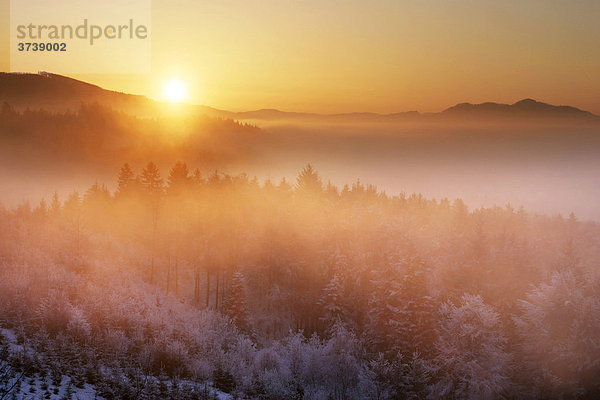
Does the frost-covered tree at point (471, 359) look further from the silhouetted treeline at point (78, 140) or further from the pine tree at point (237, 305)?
the silhouetted treeline at point (78, 140)

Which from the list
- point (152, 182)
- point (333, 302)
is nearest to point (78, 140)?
point (152, 182)

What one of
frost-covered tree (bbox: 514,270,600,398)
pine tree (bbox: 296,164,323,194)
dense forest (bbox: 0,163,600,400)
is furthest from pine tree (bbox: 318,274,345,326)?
pine tree (bbox: 296,164,323,194)

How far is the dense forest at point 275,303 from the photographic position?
28641 mm

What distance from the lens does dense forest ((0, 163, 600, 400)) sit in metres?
28.6

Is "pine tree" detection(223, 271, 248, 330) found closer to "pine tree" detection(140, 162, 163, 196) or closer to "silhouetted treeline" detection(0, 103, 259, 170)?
"pine tree" detection(140, 162, 163, 196)

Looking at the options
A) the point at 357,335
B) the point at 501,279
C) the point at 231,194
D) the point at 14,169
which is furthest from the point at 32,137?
the point at 501,279

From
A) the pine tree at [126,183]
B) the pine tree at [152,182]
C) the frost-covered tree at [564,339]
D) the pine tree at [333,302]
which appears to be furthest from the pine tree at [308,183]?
the frost-covered tree at [564,339]

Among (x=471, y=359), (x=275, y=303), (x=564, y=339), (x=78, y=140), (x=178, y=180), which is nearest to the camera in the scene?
(x=564, y=339)

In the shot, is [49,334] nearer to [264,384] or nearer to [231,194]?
[264,384]

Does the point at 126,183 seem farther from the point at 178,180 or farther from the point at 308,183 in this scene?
the point at 308,183

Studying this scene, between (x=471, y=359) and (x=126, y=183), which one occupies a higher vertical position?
(x=126, y=183)

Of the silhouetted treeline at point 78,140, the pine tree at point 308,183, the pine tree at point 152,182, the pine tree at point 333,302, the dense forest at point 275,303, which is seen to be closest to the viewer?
the dense forest at point 275,303

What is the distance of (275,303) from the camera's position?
62.0 metres

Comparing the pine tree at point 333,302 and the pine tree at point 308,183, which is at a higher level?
the pine tree at point 308,183
